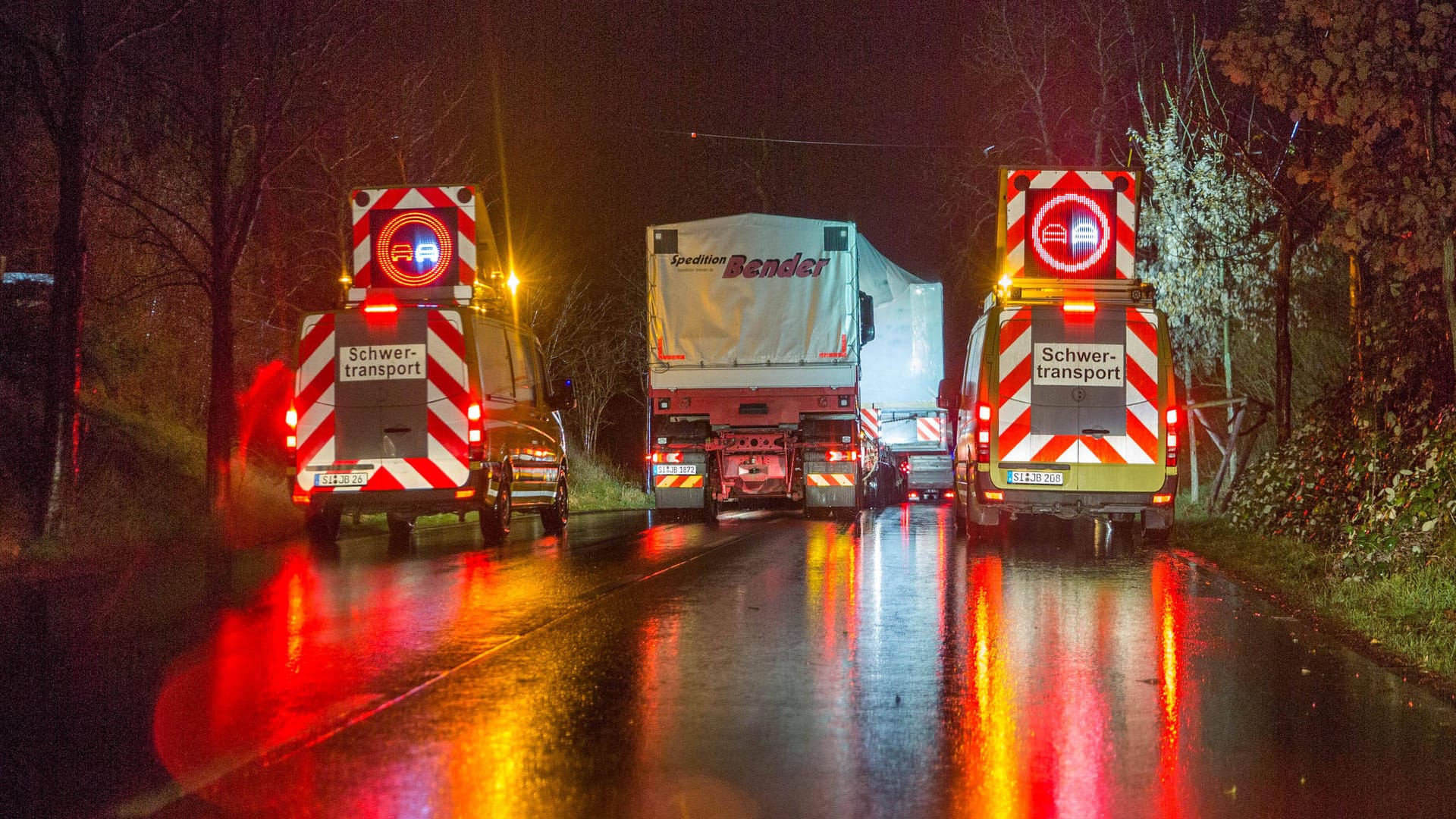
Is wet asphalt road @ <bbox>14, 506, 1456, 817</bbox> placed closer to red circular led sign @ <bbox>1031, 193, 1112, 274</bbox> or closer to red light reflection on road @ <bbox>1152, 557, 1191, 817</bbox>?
red light reflection on road @ <bbox>1152, 557, 1191, 817</bbox>

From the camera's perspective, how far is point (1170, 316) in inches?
892

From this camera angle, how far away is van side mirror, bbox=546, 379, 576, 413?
1766 centimetres

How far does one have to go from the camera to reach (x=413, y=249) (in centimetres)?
1548

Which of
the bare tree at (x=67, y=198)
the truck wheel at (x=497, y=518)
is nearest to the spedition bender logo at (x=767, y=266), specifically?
the truck wheel at (x=497, y=518)

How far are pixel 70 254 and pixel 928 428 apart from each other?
60.4 ft

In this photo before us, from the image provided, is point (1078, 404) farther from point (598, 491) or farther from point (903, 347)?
point (598, 491)

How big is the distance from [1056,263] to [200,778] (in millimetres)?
11827

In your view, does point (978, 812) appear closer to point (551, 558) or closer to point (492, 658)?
point (492, 658)

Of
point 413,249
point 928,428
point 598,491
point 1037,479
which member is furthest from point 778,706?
point 928,428

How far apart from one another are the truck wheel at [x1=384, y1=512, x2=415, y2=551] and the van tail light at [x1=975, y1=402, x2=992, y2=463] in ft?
20.4

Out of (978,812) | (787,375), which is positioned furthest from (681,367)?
(978,812)

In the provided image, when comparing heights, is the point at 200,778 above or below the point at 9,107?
below

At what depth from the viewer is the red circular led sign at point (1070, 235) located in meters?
15.3

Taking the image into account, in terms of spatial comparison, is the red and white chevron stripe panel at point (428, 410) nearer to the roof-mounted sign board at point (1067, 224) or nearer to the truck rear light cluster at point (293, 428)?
the truck rear light cluster at point (293, 428)
